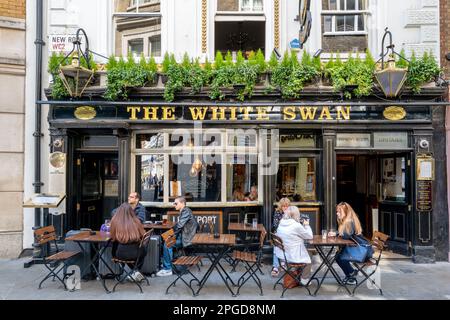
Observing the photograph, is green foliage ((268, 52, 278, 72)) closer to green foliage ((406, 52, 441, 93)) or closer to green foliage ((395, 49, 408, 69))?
green foliage ((395, 49, 408, 69))

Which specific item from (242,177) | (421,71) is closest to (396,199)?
(421,71)

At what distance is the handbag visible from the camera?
6652mm

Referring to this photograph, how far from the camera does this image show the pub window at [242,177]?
31.0ft

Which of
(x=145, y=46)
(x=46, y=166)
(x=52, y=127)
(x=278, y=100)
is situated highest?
(x=145, y=46)

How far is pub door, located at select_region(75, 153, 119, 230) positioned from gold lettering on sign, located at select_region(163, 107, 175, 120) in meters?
2.31

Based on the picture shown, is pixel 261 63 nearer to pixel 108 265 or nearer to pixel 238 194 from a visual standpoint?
pixel 238 194

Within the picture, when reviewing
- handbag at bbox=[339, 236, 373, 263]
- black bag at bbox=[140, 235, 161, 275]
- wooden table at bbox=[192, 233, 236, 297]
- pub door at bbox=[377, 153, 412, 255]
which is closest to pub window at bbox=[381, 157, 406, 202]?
pub door at bbox=[377, 153, 412, 255]

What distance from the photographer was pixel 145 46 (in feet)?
32.5

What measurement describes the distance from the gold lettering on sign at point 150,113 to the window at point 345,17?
461 centimetres

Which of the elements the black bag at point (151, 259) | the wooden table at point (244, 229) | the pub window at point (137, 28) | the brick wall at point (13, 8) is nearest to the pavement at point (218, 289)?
the black bag at point (151, 259)

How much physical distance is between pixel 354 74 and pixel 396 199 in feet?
11.2

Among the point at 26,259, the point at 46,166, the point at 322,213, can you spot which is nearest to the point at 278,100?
the point at 322,213

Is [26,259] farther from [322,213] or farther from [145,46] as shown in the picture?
[322,213]
